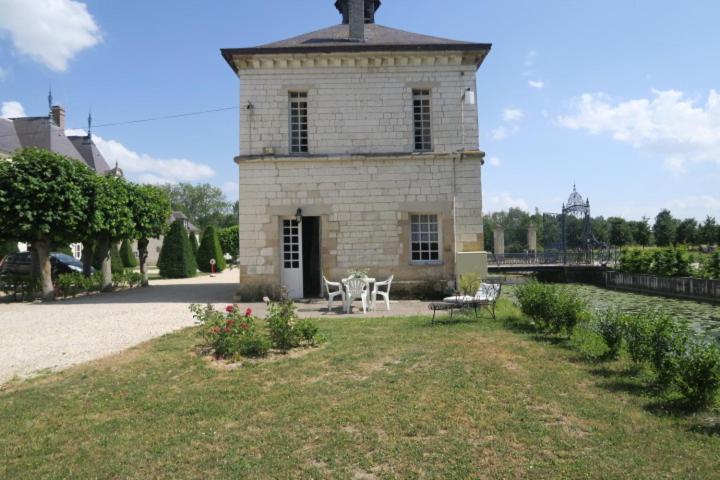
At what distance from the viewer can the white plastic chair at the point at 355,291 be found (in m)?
10.2

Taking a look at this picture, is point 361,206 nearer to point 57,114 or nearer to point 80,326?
point 80,326

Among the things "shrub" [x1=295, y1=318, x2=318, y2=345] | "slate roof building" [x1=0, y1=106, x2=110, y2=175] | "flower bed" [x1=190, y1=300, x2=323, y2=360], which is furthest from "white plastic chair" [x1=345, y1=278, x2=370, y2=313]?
"slate roof building" [x1=0, y1=106, x2=110, y2=175]

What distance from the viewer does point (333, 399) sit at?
446 centimetres

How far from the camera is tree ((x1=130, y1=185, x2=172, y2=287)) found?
16.9 metres

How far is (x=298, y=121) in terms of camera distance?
1295 centimetres

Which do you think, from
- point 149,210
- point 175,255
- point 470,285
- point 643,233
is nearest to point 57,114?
point 175,255

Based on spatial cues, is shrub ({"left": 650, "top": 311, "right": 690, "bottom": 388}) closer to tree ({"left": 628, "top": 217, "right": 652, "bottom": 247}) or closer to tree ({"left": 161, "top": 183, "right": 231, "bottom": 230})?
tree ({"left": 628, "top": 217, "right": 652, "bottom": 247})

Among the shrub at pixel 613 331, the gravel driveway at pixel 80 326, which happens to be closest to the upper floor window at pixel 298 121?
the gravel driveway at pixel 80 326

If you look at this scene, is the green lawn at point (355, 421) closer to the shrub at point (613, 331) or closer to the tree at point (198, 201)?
the shrub at point (613, 331)

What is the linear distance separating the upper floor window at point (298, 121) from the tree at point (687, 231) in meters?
42.3

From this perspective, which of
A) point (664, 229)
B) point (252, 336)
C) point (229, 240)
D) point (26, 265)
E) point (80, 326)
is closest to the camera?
point (252, 336)

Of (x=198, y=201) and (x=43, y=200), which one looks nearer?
(x=43, y=200)

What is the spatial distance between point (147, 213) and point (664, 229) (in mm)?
45838

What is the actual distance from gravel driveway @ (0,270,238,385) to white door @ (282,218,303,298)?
168 centimetres
